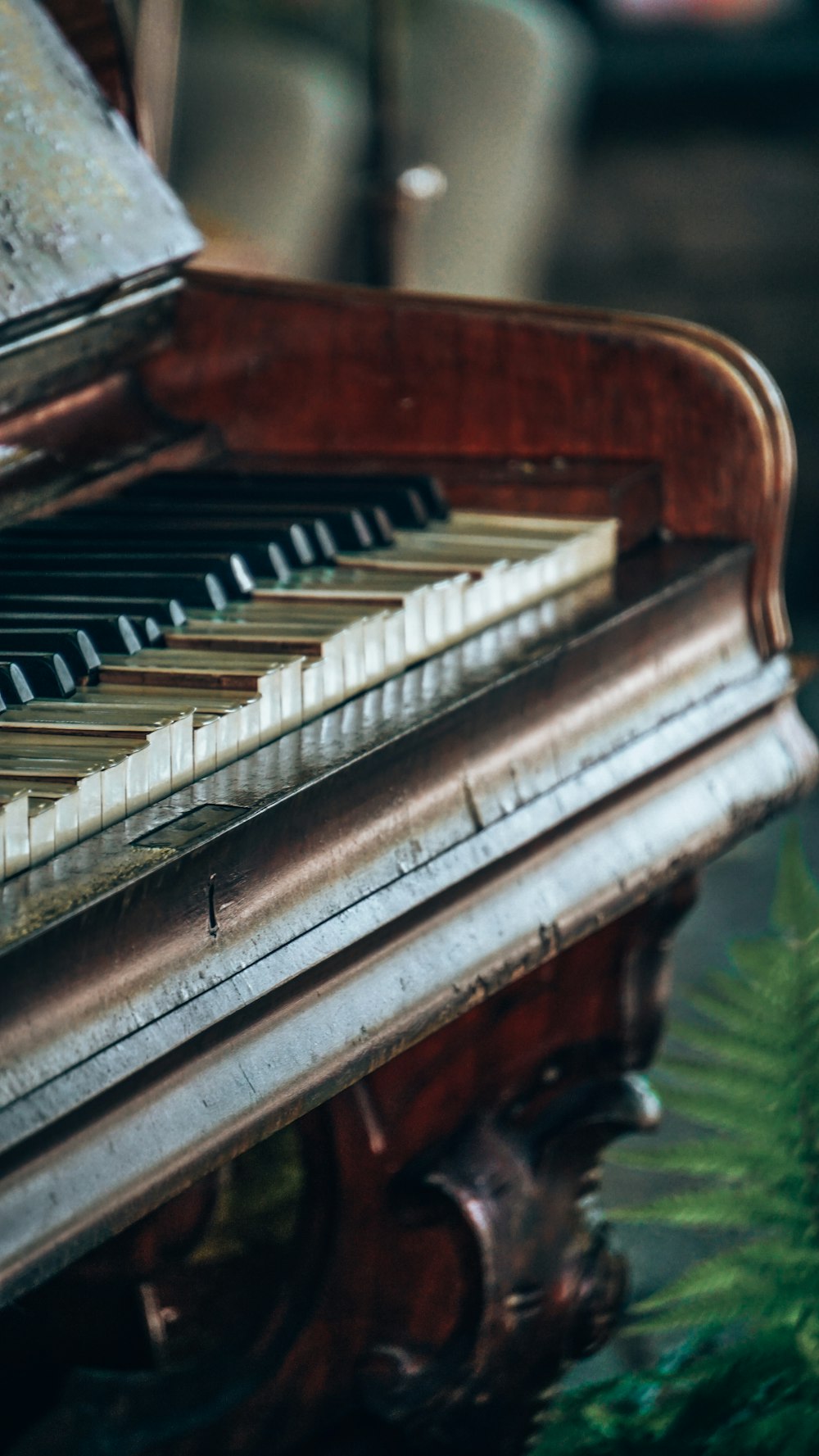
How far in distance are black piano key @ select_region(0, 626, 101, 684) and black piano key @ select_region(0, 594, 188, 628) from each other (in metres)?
0.04

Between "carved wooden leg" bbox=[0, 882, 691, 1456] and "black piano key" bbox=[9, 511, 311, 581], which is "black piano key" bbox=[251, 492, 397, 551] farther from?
"carved wooden leg" bbox=[0, 882, 691, 1456]

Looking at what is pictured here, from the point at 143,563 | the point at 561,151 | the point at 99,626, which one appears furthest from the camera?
the point at 561,151

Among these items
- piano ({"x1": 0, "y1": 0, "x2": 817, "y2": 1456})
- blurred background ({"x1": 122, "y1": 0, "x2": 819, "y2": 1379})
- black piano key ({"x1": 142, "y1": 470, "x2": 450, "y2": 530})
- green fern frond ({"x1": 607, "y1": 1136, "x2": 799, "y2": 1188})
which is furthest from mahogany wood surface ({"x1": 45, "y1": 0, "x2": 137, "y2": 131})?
blurred background ({"x1": 122, "y1": 0, "x2": 819, "y2": 1379})

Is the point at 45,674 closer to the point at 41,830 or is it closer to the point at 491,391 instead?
the point at 41,830

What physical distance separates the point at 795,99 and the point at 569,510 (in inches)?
177

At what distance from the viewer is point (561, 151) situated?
17.4 feet

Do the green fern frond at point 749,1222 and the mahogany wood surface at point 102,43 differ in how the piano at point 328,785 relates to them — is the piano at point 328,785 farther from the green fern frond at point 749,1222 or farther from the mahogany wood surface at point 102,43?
the green fern frond at point 749,1222

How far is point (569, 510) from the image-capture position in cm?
125

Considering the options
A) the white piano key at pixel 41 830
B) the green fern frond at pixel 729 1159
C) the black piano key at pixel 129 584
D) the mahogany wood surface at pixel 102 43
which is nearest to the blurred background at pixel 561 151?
the mahogany wood surface at pixel 102 43

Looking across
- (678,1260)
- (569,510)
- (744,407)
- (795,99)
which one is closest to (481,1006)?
(569,510)

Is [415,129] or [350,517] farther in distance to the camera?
[415,129]

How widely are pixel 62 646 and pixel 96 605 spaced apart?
81 millimetres

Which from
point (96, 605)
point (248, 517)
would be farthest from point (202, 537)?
point (96, 605)

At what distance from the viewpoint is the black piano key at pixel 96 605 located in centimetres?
94
